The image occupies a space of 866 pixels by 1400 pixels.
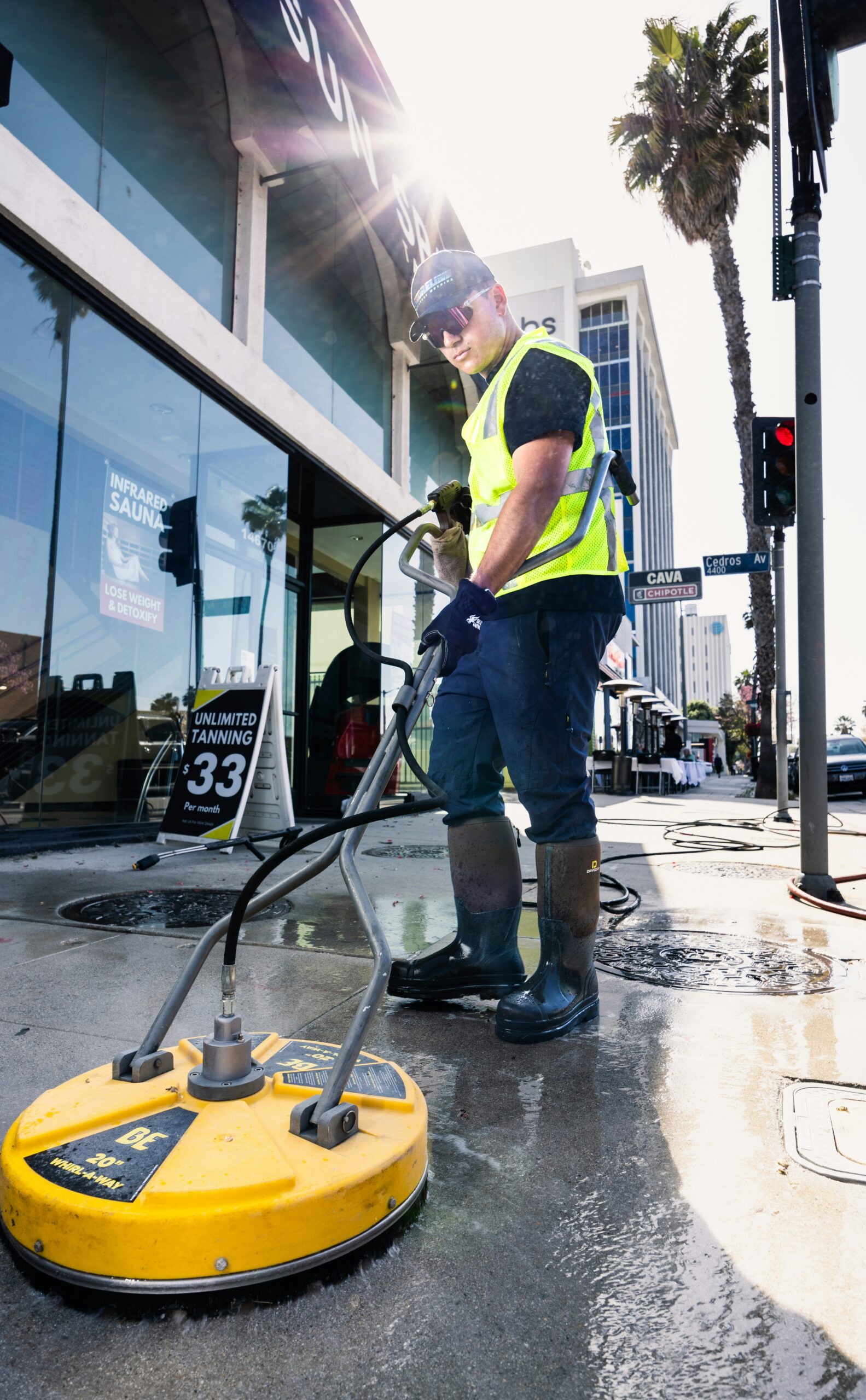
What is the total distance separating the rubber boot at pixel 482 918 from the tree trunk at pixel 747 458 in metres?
13.5

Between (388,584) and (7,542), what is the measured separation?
5884 millimetres

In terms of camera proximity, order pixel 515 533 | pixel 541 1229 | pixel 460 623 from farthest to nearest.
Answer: pixel 515 533, pixel 460 623, pixel 541 1229

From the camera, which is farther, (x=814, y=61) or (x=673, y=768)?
(x=673, y=768)

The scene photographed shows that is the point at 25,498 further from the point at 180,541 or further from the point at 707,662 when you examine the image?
the point at 707,662

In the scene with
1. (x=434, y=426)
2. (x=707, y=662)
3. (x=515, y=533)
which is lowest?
(x=515, y=533)

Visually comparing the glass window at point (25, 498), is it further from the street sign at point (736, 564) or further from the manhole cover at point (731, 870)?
the street sign at point (736, 564)

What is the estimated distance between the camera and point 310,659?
371 inches

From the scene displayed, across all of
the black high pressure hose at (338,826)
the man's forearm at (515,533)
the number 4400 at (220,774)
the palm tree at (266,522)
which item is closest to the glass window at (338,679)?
the palm tree at (266,522)

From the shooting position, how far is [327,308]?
30.8 ft

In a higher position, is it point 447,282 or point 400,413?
point 400,413

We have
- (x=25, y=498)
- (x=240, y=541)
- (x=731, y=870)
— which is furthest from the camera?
(x=240, y=541)

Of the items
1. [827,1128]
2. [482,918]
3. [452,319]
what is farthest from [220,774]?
[827,1128]

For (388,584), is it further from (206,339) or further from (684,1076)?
(684,1076)

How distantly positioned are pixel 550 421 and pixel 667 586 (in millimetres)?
14199
